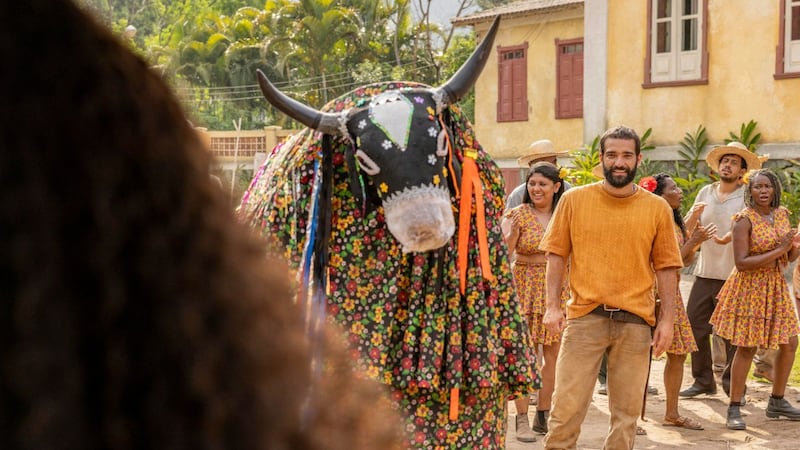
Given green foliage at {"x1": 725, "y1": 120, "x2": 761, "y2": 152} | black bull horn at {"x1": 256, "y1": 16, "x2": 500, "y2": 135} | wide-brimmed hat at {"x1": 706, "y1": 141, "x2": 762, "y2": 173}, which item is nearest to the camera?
black bull horn at {"x1": 256, "y1": 16, "x2": 500, "y2": 135}

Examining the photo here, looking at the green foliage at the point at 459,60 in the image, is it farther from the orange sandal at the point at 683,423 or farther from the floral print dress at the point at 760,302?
the orange sandal at the point at 683,423

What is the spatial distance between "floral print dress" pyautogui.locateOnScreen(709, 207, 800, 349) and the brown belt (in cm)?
206

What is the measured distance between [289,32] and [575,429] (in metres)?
27.0

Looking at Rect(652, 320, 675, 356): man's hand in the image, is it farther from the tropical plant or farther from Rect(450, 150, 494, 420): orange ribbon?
the tropical plant

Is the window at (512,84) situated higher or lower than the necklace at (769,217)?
higher

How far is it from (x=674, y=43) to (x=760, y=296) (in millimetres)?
10587

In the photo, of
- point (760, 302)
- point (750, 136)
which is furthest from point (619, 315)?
point (750, 136)

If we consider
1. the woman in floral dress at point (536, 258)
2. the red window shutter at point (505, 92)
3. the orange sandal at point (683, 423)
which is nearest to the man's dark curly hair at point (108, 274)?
the woman in floral dress at point (536, 258)

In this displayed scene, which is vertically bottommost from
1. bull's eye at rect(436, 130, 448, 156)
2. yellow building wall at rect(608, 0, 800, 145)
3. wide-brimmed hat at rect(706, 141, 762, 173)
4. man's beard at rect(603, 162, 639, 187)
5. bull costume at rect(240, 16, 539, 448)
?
bull costume at rect(240, 16, 539, 448)

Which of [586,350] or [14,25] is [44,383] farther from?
[586,350]

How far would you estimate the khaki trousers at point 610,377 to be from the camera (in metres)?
5.57

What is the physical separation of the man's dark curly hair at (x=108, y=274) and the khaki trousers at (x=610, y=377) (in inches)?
206

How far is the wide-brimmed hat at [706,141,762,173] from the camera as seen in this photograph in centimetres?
838

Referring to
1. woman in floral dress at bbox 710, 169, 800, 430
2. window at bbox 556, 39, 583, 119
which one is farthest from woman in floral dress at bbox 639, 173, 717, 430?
window at bbox 556, 39, 583, 119
